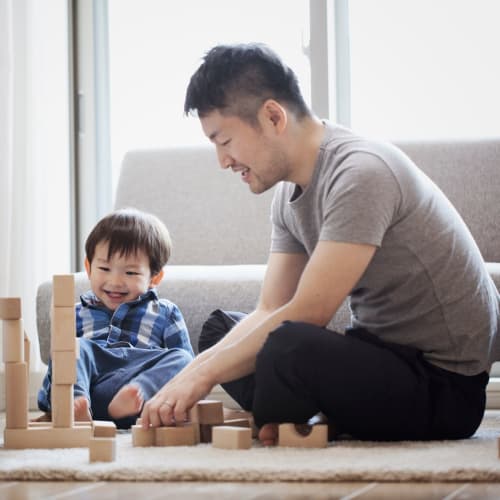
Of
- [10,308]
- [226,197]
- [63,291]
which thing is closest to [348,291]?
[63,291]

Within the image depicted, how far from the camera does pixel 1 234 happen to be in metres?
3.29

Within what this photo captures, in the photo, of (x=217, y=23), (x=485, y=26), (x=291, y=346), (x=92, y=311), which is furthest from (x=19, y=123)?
(x=291, y=346)

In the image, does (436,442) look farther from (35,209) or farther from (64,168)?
(64,168)

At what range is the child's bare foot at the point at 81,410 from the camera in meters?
1.90

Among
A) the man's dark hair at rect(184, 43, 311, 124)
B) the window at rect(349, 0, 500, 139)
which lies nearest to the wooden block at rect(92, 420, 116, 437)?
the man's dark hair at rect(184, 43, 311, 124)

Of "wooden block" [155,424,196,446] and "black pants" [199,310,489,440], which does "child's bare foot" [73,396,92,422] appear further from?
"black pants" [199,310,489,440]

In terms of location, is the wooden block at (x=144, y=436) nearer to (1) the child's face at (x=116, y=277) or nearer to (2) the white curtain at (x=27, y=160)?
(1) the child's face at (x=116, y=277)

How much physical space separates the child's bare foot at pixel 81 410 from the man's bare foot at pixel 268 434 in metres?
0.39

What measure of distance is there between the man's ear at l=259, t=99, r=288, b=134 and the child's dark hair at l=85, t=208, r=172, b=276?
0.63m

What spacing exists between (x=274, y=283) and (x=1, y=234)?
1612 millimetres

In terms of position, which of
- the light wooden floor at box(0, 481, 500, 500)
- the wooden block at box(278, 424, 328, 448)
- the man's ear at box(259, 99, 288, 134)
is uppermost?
the man's ear at box(259, 99, 288, 134)

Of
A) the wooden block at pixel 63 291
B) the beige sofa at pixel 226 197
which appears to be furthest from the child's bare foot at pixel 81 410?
the beige sofa at pixel 226 197

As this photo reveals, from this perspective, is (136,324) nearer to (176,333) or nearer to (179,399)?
(176,333)

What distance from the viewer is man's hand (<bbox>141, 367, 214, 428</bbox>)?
167 centimetres
